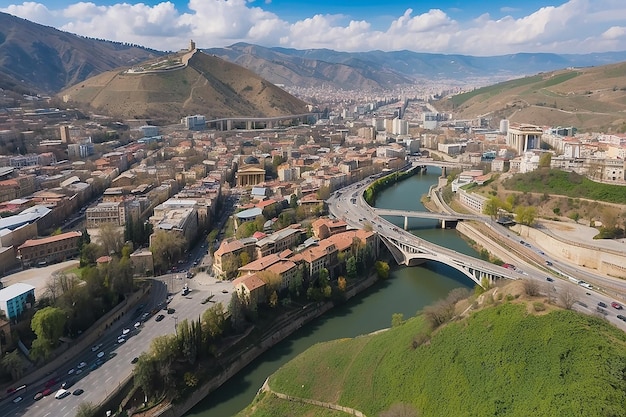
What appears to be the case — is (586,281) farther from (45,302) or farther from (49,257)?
(49,257)

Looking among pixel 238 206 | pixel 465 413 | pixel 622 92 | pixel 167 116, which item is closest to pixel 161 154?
pixel 238 206

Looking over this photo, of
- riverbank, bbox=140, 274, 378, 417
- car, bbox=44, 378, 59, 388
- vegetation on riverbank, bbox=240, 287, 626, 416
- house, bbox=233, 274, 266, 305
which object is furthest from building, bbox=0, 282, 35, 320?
vegetation on riverbank, bbox=240, 287, 626, 416

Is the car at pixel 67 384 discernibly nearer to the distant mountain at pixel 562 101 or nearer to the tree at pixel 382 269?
the tree at pixel 382 269

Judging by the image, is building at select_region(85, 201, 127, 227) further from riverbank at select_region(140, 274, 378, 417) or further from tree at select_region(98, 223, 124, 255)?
riverbank at select_region(140, 274, 378, 417)

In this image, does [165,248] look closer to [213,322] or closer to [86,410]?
[213,322]

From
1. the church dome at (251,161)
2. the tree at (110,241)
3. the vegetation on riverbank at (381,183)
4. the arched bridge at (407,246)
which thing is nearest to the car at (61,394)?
the tree at (110,241)

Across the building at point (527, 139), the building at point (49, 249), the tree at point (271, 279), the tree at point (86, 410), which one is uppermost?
the building at point (527, 139)
